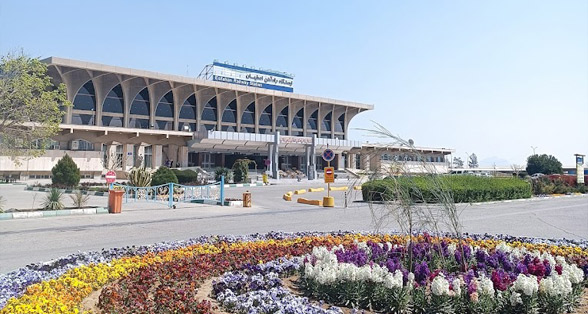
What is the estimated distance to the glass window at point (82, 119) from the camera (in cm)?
5016

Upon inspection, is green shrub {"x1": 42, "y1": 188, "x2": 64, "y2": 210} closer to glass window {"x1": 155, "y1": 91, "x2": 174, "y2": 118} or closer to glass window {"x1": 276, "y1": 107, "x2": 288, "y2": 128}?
glass window {"x1": 155, "y1": 91, "x2": 174, "y2": 118}

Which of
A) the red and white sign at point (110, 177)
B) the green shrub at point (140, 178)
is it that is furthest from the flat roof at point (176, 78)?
the red and white sign at point (110, 177)

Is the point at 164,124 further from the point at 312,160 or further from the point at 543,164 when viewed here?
the point at 543,164

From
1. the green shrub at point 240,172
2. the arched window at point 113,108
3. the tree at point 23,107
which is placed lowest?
the green shrub at point 240,172

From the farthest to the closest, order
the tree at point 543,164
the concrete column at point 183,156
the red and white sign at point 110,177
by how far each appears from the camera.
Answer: the tree at point 543,164, the concrete column at point 183,156, the red and white sign at point 110,177

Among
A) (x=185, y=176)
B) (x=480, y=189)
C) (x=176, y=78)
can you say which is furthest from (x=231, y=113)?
(x=480, y=189)

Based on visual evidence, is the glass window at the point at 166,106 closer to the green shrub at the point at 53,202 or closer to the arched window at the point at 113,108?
the arched window at the point at 113,108

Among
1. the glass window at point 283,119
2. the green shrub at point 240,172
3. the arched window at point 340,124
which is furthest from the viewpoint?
the arched window at point 340,124

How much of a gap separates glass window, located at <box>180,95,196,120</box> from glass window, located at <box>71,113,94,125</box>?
11144 millimetres

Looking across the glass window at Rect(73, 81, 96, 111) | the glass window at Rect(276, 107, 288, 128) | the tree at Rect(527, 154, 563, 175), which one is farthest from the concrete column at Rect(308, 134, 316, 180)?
the tree at Rect(527, 154, 563, 175)

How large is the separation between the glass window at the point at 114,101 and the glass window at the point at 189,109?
784 centimetres

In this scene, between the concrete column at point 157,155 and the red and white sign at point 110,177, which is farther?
the concrete column at point 157,155

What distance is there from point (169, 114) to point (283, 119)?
1839cm

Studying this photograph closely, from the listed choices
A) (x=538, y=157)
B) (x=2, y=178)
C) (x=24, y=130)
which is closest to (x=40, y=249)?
(x=24, y=130)
